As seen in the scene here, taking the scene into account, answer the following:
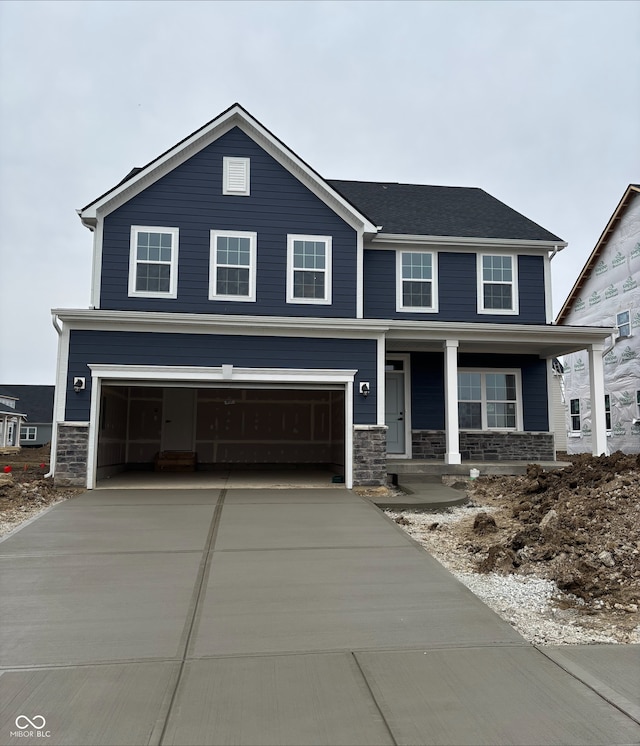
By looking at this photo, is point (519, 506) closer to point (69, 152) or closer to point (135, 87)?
point (135, 87)

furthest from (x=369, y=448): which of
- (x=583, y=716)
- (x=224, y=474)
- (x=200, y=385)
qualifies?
(x=583, y=716)

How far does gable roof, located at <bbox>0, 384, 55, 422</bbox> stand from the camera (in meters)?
43.5

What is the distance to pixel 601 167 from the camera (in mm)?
22922

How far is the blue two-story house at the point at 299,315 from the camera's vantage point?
36.9 feet

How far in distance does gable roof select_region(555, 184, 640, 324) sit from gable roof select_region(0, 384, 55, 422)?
122 feet

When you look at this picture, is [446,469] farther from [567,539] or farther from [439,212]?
[439,212]

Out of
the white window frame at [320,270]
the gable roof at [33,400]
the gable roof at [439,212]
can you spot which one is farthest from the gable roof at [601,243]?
the gable roof at [33,400]

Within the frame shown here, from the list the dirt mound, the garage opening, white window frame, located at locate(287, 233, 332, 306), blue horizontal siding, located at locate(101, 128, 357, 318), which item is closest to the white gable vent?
blue horizontal siding, located at locate(101, 128, 357, 318)

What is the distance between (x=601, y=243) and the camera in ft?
71.8

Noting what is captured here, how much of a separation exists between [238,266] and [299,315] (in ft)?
5.56

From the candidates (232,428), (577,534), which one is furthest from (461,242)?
(577,534)

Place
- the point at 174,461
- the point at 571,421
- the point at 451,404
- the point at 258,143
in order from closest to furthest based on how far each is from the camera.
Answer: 1. the point at 451,404
2. the point at 258,143
3. the point at 174,461
4. the point at 571,421

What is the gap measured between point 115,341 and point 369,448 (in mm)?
5401

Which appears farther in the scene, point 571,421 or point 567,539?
point 571,421
